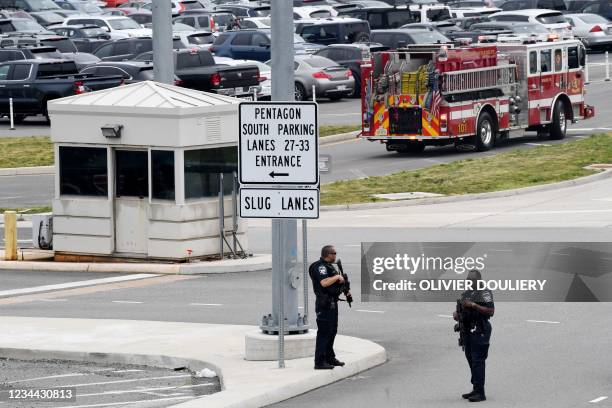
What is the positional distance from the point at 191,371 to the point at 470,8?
60.8 m

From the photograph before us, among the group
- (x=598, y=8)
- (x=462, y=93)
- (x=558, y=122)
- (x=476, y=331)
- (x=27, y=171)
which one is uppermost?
(x=598, y=8)

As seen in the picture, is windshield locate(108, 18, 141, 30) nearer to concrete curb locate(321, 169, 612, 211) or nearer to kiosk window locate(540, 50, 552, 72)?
kiosk window locate(540, 50, 552, 72)

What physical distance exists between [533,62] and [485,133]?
225 cm

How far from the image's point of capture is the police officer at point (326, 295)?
15.7 m

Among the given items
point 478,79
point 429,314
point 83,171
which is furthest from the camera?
point 478,79

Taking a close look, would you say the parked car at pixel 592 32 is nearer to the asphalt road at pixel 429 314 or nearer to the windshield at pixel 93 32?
the windshield at pixel 93 32

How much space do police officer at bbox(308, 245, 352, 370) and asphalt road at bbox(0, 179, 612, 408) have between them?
50 cm

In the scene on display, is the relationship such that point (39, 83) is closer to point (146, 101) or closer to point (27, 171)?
point (27, 171)

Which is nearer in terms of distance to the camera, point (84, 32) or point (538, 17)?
point (538, 17)

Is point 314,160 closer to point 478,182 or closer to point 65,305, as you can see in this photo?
point 65,305

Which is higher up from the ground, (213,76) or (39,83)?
(213,76)

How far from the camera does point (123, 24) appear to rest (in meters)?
67.1

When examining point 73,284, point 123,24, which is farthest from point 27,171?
point 123,24

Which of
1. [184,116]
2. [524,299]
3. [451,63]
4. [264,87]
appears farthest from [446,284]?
[264,87]
